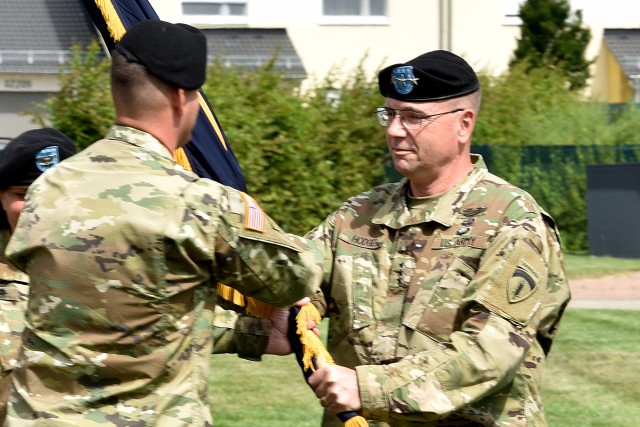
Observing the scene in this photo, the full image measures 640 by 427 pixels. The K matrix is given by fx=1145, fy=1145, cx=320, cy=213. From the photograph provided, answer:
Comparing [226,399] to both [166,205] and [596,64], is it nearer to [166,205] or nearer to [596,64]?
[166,205]

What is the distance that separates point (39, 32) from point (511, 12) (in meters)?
11.1

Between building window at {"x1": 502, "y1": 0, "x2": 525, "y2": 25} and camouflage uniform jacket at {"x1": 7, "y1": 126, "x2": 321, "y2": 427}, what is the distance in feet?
81.3

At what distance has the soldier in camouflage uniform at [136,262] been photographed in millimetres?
3146

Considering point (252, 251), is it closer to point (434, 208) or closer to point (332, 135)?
point (434, 208)

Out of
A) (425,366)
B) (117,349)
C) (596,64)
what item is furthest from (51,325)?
(596,64)

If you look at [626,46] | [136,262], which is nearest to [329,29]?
[626,46]

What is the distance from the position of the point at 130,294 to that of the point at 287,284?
46 cm

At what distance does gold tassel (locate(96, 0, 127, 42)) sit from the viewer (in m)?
4.60

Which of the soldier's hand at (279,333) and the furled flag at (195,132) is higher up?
the furled flag at (195,132)

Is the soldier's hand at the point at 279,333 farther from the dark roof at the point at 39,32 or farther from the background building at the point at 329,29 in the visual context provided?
the background building at the point at 329,29

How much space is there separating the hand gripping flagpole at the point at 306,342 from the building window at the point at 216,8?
23122mm

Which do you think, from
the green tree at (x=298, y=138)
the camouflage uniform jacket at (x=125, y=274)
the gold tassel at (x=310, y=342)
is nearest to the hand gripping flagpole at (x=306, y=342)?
the gold tassel at (x=310, y=342)

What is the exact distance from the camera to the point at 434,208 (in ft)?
13.1

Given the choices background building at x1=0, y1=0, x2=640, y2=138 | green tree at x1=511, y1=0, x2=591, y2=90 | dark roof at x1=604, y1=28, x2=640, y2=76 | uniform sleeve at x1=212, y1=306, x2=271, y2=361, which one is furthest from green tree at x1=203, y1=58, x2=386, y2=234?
dark roof at x1=604, y1=28, x2=640, y2=76
